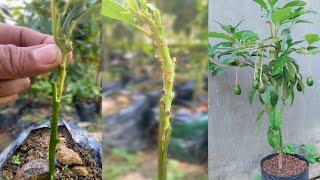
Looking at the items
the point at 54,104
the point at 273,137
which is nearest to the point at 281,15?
the point at 273,137

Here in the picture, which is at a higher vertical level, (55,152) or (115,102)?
(115,102)

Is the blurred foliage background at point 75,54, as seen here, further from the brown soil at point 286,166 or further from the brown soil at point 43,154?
the brown soil at point 286,166

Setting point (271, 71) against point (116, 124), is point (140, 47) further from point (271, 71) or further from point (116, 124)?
point (271, 71)

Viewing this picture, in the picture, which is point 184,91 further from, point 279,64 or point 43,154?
point 279,64

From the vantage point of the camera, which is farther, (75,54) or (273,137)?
(273,137)

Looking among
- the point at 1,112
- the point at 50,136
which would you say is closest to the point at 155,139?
the point at 50,136

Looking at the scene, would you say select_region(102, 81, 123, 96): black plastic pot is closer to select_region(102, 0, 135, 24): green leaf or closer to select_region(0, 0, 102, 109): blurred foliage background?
select_region(102, 0, 135, 24): green leaf

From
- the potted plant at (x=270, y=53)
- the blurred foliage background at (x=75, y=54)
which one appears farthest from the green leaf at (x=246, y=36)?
the blurred foliage background at (x=75, y=54)

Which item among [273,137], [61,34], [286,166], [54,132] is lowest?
[286,166]
